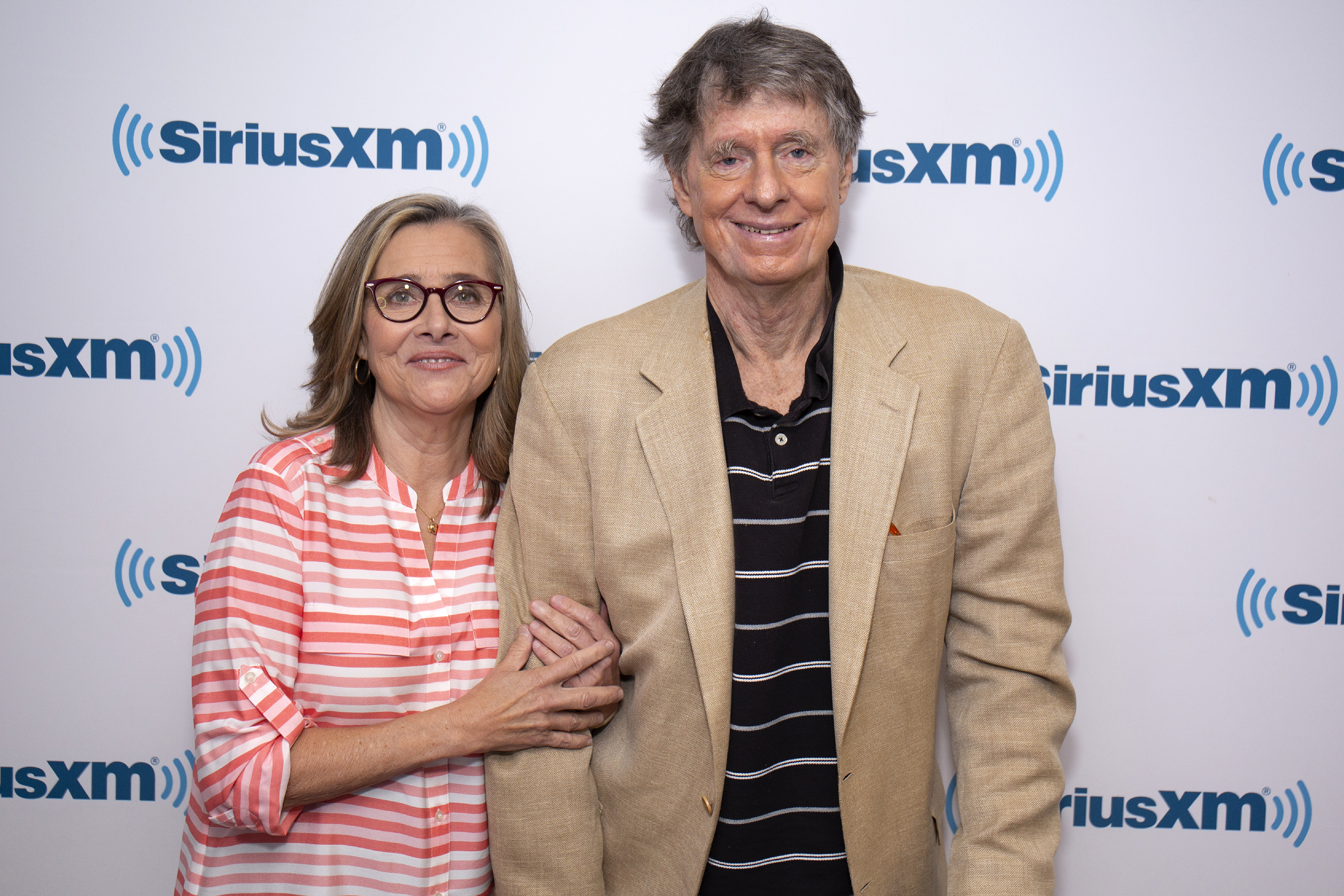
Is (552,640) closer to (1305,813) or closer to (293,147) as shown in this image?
(293,147)

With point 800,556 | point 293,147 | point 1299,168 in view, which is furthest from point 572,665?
point 1299,168

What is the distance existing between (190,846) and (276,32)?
5.76 ft

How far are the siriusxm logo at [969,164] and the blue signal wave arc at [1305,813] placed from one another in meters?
1.58

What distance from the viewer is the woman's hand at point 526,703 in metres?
1.49

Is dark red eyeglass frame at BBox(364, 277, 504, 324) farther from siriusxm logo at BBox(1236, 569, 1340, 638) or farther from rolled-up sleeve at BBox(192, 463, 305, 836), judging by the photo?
siriusxm logo at BBox(1236, 569, 1340, 638)

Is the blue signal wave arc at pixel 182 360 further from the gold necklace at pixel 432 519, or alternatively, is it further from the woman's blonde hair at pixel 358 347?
the gold necklace at pixel 432 519

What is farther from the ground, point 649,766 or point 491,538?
point 491,538

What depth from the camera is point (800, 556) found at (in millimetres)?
1423

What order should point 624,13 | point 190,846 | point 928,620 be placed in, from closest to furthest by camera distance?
1. point 928,620
2. point 190,846
3. point 624,13

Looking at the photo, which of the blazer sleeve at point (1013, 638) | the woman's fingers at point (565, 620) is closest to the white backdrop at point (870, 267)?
the blazer sleeve at point (1013, 638)

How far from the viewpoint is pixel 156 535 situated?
2.07 meters

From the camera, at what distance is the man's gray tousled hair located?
1427 millimetres

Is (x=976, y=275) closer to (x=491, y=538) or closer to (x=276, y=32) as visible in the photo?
(x=491, y=538)

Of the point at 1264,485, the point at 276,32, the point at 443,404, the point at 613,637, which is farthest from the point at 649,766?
the point at 276,32
